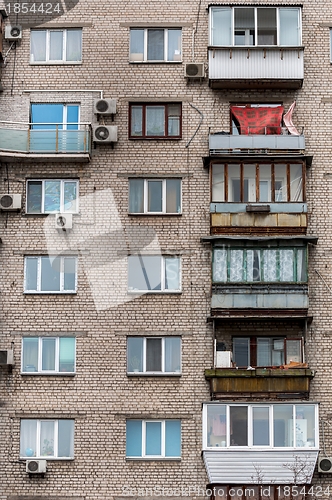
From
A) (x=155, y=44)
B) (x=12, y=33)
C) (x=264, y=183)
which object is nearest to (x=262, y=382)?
(x=264, y=183)

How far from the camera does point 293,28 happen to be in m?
36.8

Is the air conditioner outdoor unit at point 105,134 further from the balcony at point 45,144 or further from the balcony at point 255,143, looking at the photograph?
the balcony at point 255,143

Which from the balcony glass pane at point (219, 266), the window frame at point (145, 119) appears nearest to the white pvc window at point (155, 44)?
the window frame at point (145, 119)

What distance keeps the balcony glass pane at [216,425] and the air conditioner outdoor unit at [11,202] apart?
28.6ft

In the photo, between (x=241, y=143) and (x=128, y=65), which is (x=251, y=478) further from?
(x=128, y=65)

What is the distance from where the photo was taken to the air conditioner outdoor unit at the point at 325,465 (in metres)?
33.2

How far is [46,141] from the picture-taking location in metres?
36.1

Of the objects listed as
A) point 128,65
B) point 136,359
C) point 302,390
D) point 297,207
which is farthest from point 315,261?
point 128,65

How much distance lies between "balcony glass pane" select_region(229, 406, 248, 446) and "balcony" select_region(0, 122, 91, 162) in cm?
921

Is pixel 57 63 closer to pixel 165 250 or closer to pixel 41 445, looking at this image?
pixel 165 250

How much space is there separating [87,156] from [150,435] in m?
8.89

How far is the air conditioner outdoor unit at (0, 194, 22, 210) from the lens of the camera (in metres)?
35.7

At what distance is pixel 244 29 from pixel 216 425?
12.9 m

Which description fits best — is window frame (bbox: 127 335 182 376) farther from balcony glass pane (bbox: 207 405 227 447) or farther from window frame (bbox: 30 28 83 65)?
window frame (bbox: 30 28 83 65)
